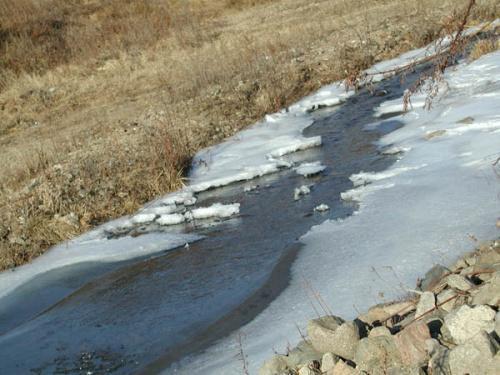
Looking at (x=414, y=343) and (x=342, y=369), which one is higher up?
(x=414, y=343)

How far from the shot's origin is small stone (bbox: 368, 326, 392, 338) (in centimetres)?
349

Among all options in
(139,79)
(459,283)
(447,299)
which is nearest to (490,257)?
(459,283)

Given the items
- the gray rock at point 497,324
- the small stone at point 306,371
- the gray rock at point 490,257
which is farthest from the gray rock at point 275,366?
the gray rock at point 490,257

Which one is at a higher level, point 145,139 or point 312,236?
point 145,139

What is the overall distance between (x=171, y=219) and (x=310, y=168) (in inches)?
78.8

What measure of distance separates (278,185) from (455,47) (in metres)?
4.67

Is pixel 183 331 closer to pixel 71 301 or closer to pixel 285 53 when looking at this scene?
pixel 71 301

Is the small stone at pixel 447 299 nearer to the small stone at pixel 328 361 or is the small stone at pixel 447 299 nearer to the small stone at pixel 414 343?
the small stone at pixel 414 343

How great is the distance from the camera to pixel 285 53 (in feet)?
50.5

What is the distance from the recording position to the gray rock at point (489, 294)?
3.37m

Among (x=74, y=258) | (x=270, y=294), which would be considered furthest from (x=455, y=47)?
(x=74, y=258)

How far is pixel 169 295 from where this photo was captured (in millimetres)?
6117

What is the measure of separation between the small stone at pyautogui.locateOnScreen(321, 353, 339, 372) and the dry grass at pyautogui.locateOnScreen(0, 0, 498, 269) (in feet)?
17.3

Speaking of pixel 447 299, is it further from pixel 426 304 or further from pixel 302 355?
pixel 302 355
